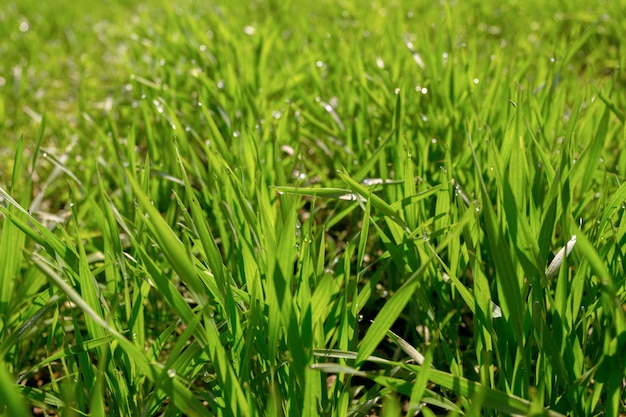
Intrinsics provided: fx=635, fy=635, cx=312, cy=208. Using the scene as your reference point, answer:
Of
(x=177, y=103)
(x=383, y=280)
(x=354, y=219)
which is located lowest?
(x=383, y=280)

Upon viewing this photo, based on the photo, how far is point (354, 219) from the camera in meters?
1.29

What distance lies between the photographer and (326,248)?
4.62 ft

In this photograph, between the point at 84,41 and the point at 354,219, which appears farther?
the point at 84,41

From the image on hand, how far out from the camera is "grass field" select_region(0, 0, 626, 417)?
29.5 inches

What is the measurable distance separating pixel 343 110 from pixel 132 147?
2.09ft

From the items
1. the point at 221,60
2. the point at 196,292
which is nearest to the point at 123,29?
the point at 221,60

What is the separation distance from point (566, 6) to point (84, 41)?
7.87ft

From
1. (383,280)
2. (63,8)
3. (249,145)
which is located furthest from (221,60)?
(63,8)

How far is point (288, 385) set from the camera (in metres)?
0.78

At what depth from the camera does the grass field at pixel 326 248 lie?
75 centimetres

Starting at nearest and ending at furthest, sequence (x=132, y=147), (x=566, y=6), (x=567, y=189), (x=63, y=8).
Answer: (x=567, y=189) → (x=132, y=147) → (x=566, y=6) → (x=63, y=8)

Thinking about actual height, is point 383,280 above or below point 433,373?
below

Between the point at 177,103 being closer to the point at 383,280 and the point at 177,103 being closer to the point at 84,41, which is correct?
the point at 383,280

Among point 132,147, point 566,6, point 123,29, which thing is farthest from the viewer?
point 123,29
